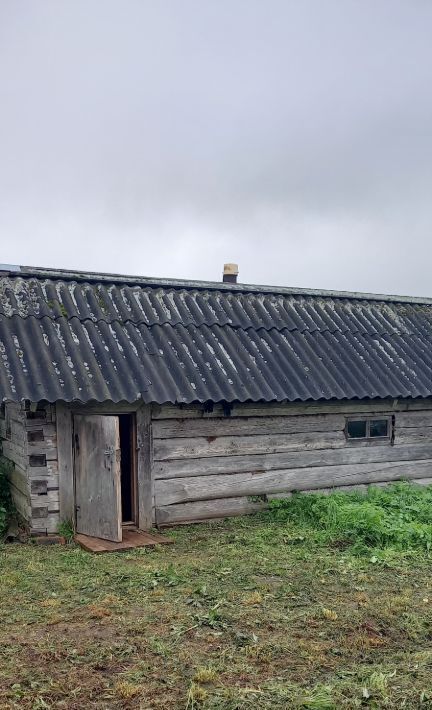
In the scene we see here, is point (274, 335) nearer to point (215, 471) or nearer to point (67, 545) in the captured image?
point (215, 471)

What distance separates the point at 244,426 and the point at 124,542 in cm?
280

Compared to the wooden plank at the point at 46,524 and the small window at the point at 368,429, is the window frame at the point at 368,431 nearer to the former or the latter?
the small window at the point at 368,429

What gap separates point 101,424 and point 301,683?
497 centimetres

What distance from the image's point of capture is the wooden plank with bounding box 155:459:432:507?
389 inches

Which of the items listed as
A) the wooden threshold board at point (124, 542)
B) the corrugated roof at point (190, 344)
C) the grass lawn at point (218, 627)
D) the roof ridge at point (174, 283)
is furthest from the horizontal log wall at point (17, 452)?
the roof ridge at point (174, 283)

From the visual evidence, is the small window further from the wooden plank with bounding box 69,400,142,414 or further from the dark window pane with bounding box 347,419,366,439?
the wooden plank with bounding box 69,400,142,414

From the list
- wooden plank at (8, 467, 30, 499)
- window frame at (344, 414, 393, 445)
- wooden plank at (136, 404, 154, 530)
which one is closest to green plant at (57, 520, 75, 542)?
wooden plank at (8, 467, 30, 499)

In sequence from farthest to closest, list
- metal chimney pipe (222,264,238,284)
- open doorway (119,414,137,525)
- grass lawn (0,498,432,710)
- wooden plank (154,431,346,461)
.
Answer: metal chimney pipe (222,264,238,284) < wooden plank (154,431,346,461) < open doorway (119,414,137,525) < grass lawn (0,498,432,710)

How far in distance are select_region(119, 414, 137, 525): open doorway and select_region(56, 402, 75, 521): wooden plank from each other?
3.24ft

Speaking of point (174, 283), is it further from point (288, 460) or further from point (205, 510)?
point (205, 510)

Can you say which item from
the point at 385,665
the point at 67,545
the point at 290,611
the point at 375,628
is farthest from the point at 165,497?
the point at 385,665

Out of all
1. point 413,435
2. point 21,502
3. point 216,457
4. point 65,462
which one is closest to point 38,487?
point 65,462

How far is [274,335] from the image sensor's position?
11.9 metres

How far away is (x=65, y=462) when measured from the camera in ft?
30.1
